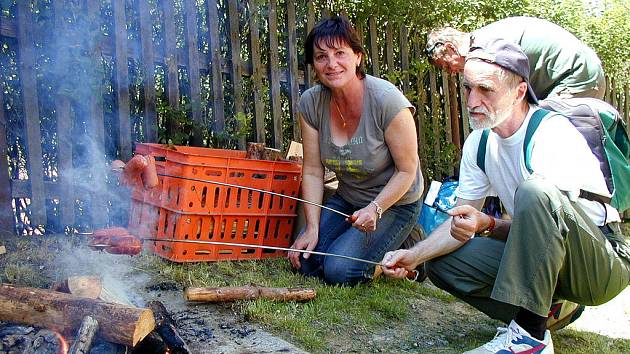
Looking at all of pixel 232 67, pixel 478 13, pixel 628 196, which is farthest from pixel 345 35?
pixel 478 13

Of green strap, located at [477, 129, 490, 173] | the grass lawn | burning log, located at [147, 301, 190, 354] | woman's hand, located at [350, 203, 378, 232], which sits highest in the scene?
green strap, located at [477, 129, 490, 173]

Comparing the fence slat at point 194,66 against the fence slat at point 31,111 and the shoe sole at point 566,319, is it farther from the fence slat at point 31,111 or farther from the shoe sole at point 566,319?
the shoe sole at point 566,319

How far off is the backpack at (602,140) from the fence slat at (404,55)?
11.0ft

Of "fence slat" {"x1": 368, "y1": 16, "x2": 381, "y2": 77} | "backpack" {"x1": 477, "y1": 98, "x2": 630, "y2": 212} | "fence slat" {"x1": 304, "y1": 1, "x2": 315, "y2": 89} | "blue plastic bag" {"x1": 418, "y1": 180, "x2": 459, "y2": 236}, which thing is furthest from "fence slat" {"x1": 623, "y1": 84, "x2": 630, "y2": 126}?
"backpack" {"x1": 477, "y1": 98, "x2": 630, "y2": 212}

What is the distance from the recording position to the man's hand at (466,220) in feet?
10.0

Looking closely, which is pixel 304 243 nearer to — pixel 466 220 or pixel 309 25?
pixel 466 220

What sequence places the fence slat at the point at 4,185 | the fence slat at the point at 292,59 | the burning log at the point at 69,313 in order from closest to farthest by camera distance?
the burning log at the point at 69,313 → the fence slat at the point at 4,185 → the fence slat at the point at 292,59

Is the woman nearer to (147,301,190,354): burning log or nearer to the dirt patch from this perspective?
the dirt patch

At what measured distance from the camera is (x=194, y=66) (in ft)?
17.0

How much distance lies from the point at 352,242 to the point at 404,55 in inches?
131

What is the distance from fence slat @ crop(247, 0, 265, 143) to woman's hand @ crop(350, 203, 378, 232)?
1780 mm

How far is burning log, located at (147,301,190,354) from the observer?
2.80 meters

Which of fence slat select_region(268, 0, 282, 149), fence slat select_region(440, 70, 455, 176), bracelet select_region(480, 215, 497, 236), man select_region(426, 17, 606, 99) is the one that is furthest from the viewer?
fence slat select_region(440, 70, 455, 176)

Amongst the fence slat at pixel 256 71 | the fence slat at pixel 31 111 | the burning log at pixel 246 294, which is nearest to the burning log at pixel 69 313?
the burning log at pixel 246 294
